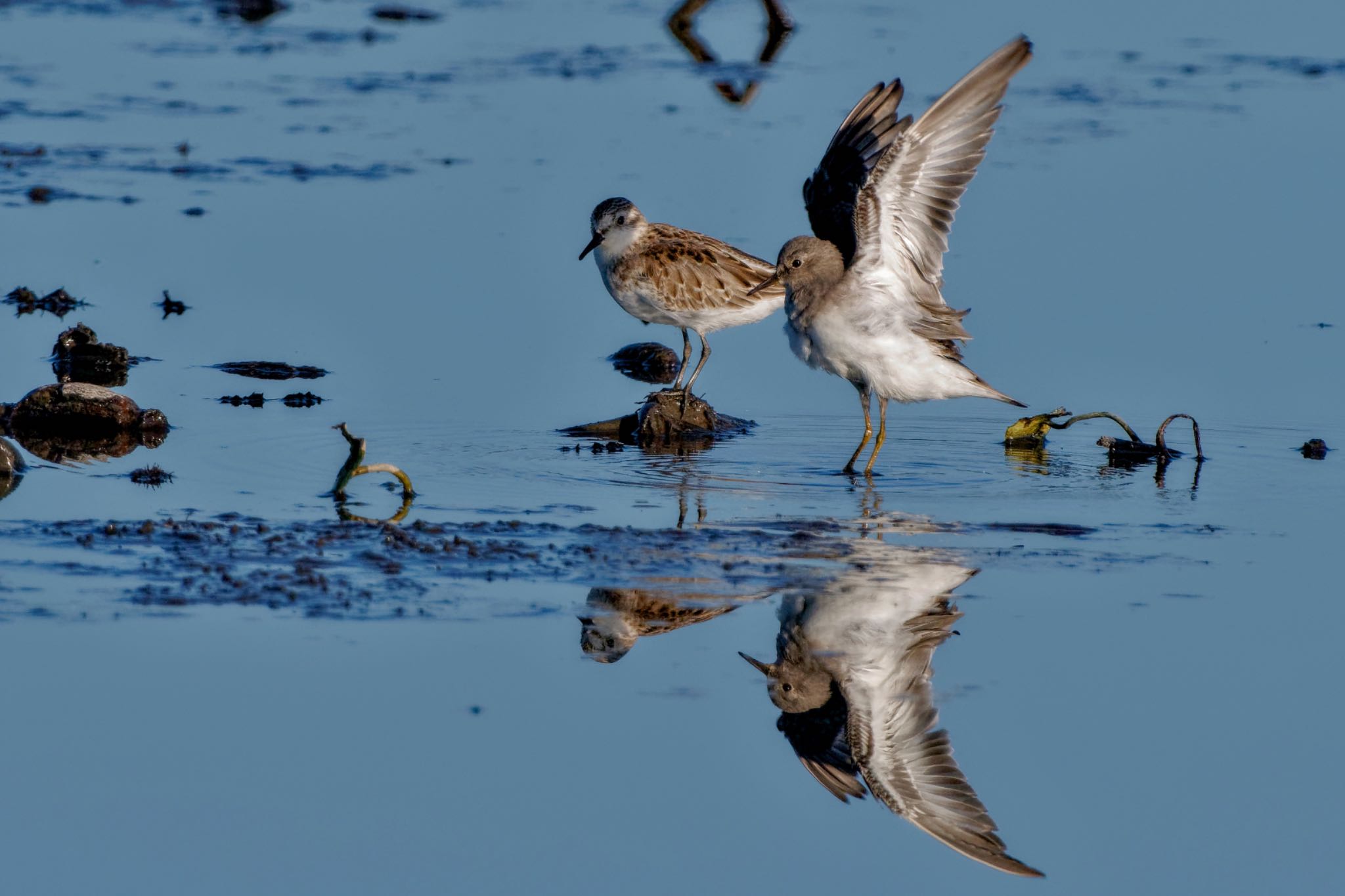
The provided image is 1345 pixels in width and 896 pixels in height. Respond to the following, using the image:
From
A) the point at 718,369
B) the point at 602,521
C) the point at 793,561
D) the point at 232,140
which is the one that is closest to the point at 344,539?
the point at 602,521

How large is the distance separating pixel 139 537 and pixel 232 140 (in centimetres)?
802

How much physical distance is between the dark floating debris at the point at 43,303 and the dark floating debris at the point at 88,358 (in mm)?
871

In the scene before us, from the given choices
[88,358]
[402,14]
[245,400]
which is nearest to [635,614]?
[245,400]

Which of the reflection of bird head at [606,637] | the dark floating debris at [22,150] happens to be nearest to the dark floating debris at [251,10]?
the dark floating debris at [22,150]

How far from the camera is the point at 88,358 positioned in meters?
9.77

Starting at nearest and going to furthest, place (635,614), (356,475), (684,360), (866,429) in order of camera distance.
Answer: (635,614) < (356,475) < (866,429) < (684,360)

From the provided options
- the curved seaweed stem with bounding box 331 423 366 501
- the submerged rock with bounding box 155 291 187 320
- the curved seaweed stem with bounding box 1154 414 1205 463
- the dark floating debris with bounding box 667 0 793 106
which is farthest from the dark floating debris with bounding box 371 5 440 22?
the curved seaweed stem with bounding box 331 423 366 501

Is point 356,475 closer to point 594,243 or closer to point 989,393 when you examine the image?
point 989,393

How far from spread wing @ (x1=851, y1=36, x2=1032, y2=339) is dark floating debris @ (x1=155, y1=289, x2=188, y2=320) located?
166 inches

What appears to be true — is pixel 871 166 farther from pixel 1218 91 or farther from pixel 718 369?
pixel 1218 91

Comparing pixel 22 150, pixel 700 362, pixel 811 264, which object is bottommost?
pixel 700 362

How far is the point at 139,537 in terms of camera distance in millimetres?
6918

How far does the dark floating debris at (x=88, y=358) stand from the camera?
31.8 feet

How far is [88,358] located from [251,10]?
10.5 metres
